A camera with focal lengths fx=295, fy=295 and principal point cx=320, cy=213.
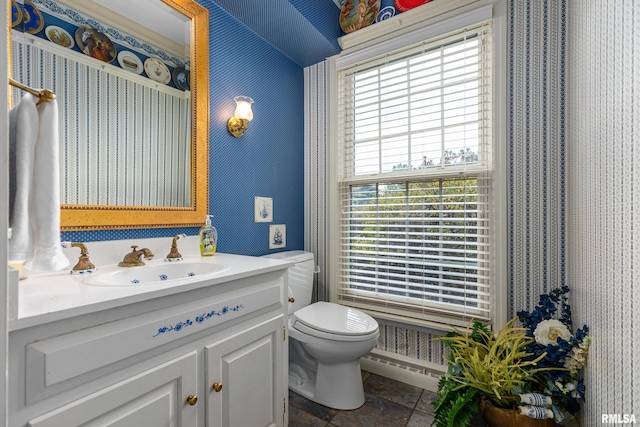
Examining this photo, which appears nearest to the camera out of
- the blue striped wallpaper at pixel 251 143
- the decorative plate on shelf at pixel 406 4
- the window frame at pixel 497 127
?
the window frame at pixel 497 127

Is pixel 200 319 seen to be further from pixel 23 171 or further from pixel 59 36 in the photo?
pixel 59 36

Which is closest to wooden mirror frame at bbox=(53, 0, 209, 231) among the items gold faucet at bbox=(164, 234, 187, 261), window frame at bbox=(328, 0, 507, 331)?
gold faucet at bbox=(164, 234, 187, 261)

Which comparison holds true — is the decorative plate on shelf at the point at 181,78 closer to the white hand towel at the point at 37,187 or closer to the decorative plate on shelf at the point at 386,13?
the white hand towel at the point at 37,187

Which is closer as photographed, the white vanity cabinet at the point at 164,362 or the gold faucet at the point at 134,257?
the white vanity cabinet at the point at 164,362

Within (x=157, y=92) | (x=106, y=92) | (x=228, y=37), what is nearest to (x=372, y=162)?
Result: (x=228, y=37)

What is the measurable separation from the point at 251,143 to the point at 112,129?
31.7 inches

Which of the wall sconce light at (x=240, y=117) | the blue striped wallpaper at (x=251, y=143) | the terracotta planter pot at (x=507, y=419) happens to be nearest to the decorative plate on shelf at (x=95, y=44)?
the blue striped wallpaper at (x=251, y=143)

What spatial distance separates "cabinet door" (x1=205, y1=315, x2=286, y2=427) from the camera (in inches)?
40.8

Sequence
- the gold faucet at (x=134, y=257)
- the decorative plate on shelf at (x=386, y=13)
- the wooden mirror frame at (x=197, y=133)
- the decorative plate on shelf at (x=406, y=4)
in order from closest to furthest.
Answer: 1. the gold faucet at (x=134, y=257)
2. the wooden mirror frame at (x=197, y=133)
3. the decorative plate on shelf at (x=406, y=4)
4. the decorative plate on shelf at (x=386, y=13)

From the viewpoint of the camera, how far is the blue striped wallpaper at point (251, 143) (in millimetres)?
1742

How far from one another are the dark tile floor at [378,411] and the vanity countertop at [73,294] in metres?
0.99

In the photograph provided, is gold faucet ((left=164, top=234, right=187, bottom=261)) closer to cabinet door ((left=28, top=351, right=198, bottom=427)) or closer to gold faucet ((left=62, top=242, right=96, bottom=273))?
gold faucet ((left=62, top=242, right=96, bottom=273))

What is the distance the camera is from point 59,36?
3.81ft

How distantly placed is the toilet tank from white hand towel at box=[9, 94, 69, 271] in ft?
4.27
